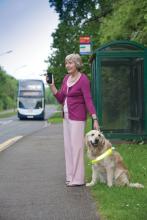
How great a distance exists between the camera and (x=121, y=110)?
A: 17391 millimetres

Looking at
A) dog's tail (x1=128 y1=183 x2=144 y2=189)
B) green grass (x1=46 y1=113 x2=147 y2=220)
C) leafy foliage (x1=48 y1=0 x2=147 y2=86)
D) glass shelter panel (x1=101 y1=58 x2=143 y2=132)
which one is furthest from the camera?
leafy foliage (x1=48 y1=0 x2=147 y2=86)

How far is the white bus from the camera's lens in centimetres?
5622

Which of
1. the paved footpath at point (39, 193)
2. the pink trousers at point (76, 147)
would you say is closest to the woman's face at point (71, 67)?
the pink trousers at point (76, 147)

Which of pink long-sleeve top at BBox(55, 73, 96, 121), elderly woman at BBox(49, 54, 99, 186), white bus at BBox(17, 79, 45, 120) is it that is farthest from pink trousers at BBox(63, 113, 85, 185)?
white bus at BBox(17, 79, 45, 120)

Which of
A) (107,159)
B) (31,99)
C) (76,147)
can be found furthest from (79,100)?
(31,99)

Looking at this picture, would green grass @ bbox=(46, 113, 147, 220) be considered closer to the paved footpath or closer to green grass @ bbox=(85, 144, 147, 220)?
green grass @ bbox=(85, 144, 147, 220)

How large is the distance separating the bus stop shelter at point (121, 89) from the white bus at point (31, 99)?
38791 mm

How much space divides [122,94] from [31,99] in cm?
3918

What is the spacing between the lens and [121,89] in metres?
17.4

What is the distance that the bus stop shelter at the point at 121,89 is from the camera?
55.7 feet

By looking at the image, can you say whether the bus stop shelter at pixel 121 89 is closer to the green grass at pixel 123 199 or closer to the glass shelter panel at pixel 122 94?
the glass shelter panel at pixel 122 94

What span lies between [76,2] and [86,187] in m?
28.7

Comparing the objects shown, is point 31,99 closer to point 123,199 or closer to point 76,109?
point 76,109

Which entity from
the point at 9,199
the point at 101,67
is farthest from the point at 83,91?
the point at 101,67
